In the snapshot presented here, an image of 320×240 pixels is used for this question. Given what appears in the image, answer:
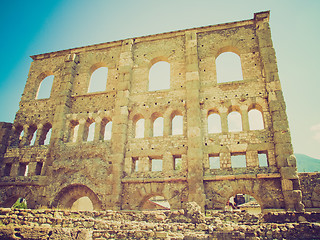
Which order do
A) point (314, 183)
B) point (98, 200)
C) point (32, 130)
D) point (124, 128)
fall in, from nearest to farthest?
point (314, 183) < point (98, 200) < point (124, 128) < point (32, 130)

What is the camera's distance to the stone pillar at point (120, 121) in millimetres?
12023

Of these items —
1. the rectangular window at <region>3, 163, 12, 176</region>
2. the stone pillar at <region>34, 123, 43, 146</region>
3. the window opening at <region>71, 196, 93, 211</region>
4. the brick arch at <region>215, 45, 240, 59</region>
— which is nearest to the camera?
the brick arch at <region>215, 45, 240, 59</region>

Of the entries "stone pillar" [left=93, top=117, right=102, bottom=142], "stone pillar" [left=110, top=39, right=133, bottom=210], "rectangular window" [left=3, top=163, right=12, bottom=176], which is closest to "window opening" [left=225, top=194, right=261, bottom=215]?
"stone pillar" [left=110, top=39, right=133, bottom=210]

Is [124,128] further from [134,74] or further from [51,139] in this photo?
[51,139]

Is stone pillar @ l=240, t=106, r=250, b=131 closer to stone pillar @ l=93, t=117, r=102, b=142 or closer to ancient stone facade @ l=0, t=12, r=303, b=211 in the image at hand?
ancient stone facade @ l=0, t=12, r=303, b=211

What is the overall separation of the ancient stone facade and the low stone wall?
320cm

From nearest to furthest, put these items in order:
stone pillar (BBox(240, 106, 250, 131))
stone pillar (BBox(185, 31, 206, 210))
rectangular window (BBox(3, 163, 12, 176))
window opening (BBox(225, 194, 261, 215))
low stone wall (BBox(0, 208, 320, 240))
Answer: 1. low stone wall (BBox(0, 208, 320, 240))
2. stone pillar (BBox(185, 31, 206, 210))
3. stone pillar (BBox(240, 106, 250, 131))
4. rectangular window (BBox(3, 163, 12, 176))
5. window opening (BBox(225, 194, 261, 215))

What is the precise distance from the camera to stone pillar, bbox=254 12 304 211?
1012 centimetres

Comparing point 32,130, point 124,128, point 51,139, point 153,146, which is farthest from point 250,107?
point 32,130

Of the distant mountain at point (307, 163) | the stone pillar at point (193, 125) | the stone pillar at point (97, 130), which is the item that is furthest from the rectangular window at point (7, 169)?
the distant mountain at point (307, 163)

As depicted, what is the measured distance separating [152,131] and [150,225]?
664 cm

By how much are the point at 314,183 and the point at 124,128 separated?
9.57 meters

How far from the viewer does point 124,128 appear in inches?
519

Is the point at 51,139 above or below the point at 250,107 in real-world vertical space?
below
